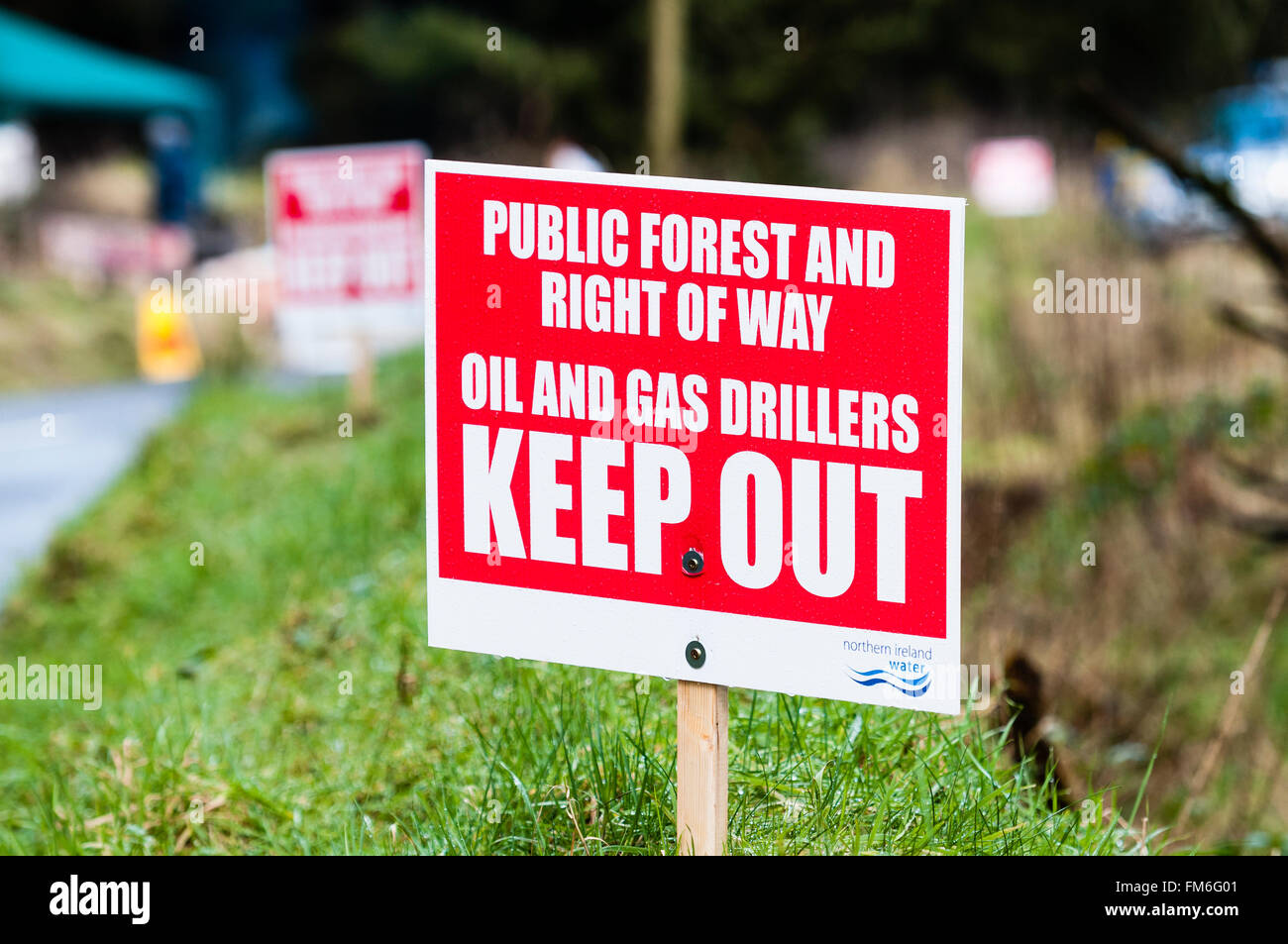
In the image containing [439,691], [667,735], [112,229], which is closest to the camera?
[667,735]

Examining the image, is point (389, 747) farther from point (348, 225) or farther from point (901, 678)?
point (348, 225)

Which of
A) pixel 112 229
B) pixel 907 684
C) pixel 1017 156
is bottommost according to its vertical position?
pixel 907 684

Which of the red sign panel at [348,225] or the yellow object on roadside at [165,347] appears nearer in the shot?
the red sign panel at [348,225]

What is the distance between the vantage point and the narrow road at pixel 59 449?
9.56m

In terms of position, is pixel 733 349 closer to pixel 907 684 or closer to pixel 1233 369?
pixel 907 684

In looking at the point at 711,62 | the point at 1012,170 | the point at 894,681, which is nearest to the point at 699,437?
the point at 894,681

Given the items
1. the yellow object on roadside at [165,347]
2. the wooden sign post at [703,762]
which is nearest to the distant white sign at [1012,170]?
the yellow object on roadside at [165,347]

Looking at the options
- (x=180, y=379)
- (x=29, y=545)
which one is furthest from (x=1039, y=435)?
(x=180, y=379)

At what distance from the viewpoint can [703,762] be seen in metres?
2.86

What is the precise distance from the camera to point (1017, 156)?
24.6 meters

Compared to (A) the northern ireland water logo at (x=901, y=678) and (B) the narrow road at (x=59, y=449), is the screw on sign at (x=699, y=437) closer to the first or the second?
(A) the northern ireland water logo at (x=901, y=678)

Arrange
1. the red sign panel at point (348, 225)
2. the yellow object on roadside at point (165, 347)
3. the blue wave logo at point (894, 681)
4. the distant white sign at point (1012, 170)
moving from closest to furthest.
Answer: the blue wave logo at point (894, 681)
the red sign panel at point (348, 225)
the yellow object on roadside at point (165, 347)
the distant white sign at point (1012, 170)

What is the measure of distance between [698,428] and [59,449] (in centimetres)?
1041

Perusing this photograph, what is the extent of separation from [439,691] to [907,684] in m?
1.86
